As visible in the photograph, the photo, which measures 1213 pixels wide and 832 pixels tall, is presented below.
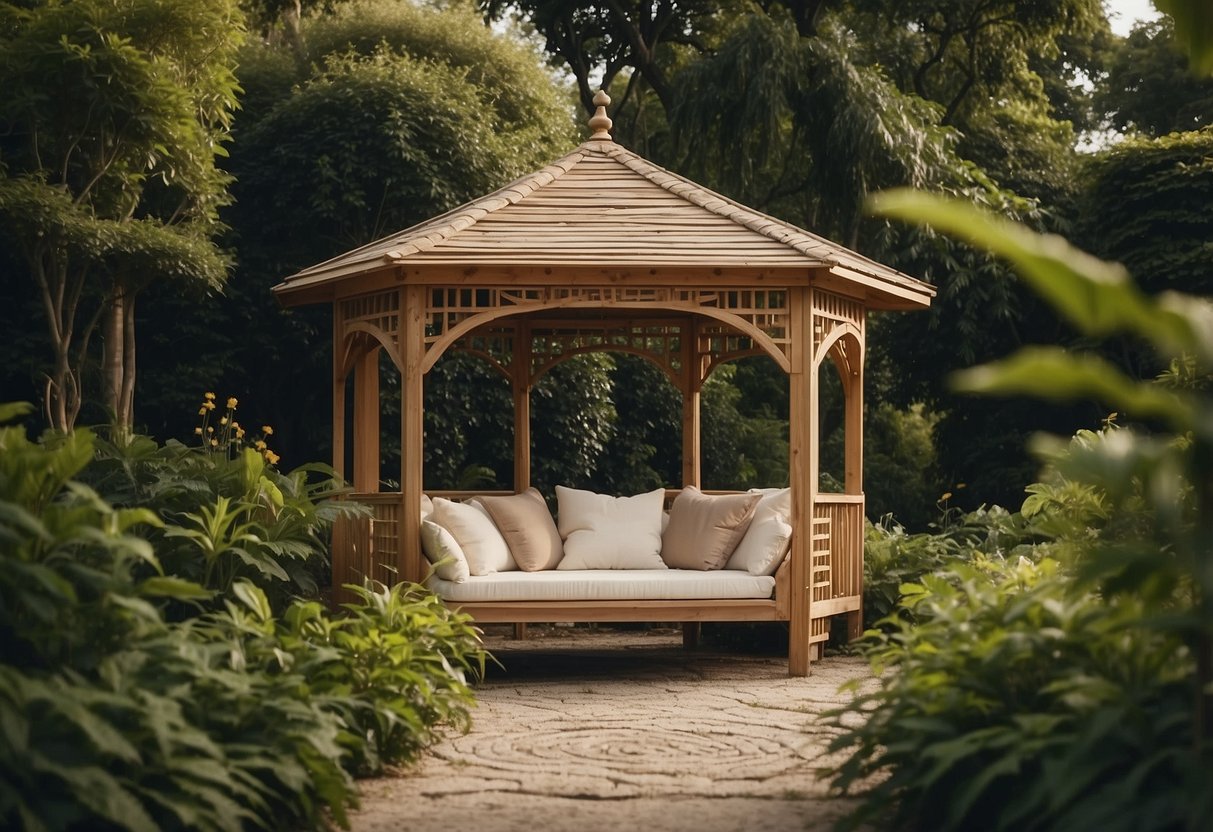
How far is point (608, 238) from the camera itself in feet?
30.3

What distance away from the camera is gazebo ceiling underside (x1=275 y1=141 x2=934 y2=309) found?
29.3ft

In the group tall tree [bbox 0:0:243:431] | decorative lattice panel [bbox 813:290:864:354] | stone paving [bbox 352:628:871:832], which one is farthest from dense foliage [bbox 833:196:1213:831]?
tall tree [bbox 0:0:243:431]

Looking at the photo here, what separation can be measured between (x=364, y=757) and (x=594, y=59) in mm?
15183

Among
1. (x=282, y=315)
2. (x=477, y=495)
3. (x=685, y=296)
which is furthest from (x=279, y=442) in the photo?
(x=685, y=296)

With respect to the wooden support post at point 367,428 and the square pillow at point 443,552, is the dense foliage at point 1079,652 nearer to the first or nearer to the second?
the square pillow at point 443,552

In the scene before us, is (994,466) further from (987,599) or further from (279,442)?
(987,599)

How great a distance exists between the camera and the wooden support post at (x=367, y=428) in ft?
32.9

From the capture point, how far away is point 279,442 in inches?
560

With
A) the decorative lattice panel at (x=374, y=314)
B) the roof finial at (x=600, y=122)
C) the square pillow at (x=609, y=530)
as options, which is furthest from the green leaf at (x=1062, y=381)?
the roof finial at (x=600, y=122)

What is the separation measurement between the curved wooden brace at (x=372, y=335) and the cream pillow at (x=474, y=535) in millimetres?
974

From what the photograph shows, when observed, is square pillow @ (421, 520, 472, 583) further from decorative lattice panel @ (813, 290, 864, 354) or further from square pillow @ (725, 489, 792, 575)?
decorative lattice panel @ (813, 290, 864, 354)

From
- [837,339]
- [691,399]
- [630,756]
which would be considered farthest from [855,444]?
[630,756]

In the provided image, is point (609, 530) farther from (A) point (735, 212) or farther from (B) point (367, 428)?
(A) point (735, 212)

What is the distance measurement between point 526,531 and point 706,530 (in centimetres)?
122
